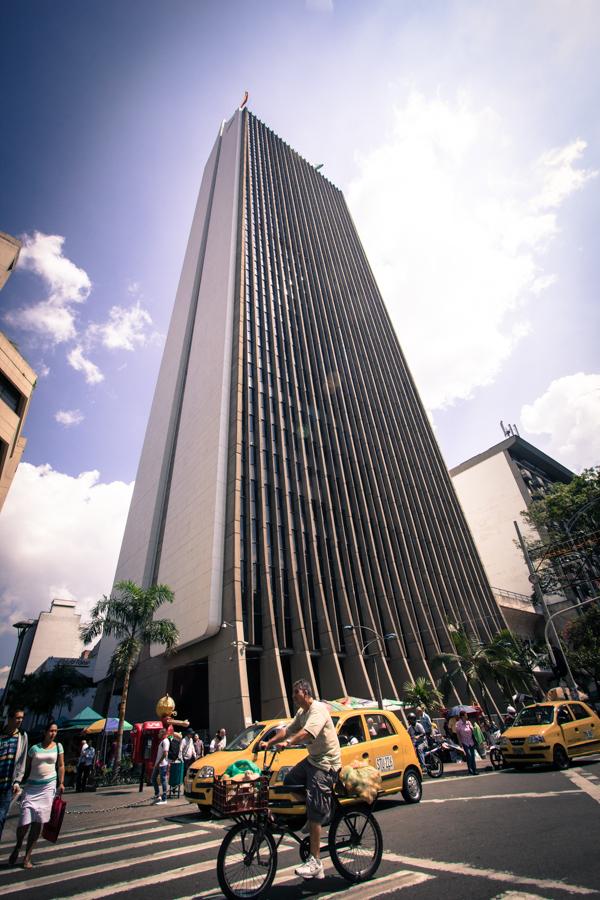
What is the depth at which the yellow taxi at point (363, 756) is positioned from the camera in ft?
24.3

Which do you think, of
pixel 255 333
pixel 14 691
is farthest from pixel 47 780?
pixel 14 691

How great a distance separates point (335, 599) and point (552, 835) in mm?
25210

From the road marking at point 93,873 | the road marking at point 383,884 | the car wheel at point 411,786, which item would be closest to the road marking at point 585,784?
the car wheel at point 411,786

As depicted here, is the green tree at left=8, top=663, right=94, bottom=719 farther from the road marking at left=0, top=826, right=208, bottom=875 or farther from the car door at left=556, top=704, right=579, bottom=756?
the car door at left=556, top=704, right=579, bottom=756

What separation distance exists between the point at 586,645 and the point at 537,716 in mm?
33124

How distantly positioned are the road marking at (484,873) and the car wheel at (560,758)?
8179 mm

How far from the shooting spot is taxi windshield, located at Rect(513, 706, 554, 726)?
1107 centimetres

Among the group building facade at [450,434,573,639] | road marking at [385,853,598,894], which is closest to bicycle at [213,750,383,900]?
road marking at [385,853,598,894]

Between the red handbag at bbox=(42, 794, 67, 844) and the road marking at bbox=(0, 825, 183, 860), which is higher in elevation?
the red handbag at bbox=(42, 794, 67, 844)

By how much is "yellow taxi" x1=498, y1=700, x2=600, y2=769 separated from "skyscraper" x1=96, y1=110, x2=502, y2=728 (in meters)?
13.9

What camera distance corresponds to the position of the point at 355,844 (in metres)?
4.25

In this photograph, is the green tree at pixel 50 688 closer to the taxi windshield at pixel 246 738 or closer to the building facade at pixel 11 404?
the building facade at pixel 11 404

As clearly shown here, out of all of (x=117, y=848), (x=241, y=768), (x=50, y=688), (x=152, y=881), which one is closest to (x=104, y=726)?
(x=117, y=848)

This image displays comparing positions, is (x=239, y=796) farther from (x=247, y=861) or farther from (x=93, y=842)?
(x=93, y=842)
